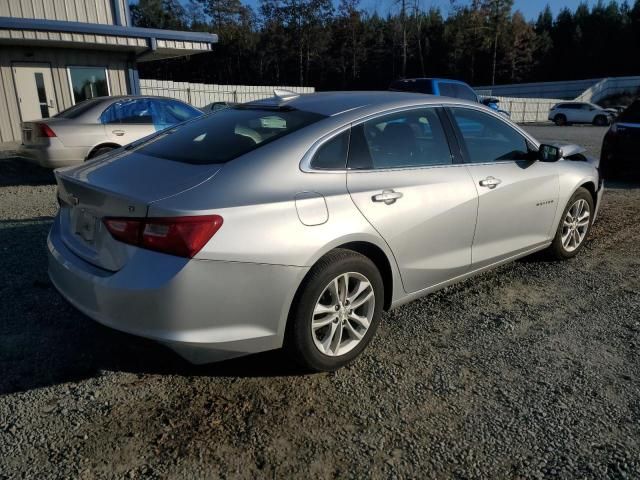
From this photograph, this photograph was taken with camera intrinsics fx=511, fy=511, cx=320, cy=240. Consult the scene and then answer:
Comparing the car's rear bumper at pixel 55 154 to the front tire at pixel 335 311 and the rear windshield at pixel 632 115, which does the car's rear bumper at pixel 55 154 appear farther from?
the rear windshield at pixel 632 115

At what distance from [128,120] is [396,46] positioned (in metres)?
63.9

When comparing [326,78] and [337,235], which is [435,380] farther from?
[326,78]

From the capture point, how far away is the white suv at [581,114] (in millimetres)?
30859

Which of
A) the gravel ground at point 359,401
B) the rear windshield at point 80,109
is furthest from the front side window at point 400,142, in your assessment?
the rear windshield at point 80,109

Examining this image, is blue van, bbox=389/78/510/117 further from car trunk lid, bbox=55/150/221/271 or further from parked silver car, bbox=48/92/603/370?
car trunk lid, bbox=55/150/221/271

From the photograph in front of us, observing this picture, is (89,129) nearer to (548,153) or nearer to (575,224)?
(548,153)

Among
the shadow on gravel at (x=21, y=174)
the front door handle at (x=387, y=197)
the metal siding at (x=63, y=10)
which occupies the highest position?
the metal siding at (x=63, y=10)

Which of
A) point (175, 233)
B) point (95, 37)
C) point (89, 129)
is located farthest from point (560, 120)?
point (175, 233)

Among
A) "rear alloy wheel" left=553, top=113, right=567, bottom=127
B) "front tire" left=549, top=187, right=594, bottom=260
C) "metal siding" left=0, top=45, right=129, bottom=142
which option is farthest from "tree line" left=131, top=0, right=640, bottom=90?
"front tire" left=549, top=187, right=594, bottom=260

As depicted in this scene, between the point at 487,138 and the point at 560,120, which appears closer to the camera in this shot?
the point at 487,138

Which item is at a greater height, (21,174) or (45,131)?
(45,131)

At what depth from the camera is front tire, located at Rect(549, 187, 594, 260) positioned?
15.1ft

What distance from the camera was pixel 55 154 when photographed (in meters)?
7.91

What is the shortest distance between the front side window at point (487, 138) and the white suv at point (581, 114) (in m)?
31.2
